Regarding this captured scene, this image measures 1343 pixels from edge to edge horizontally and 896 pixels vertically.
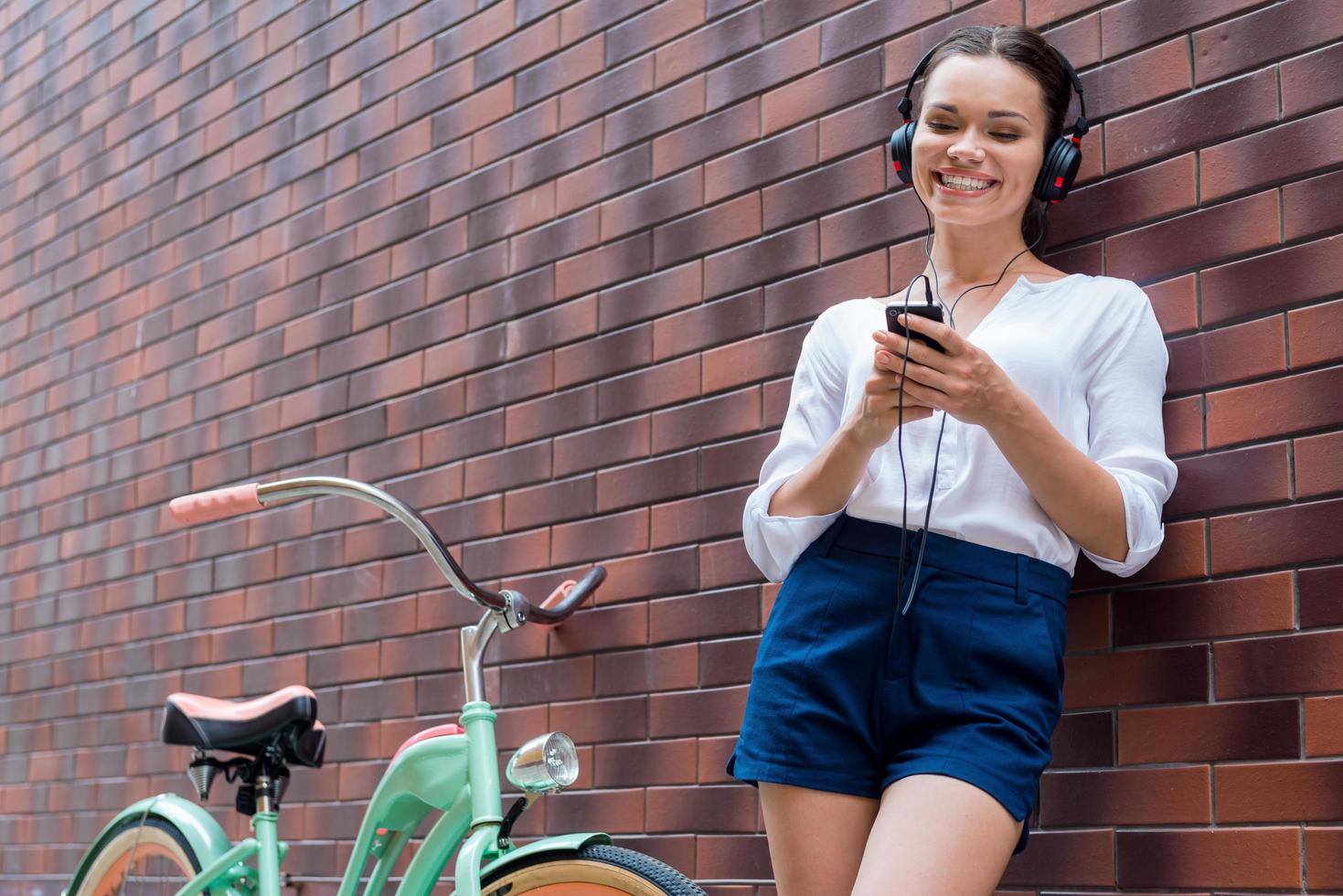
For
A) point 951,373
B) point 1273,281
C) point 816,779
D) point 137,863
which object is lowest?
point 137,863

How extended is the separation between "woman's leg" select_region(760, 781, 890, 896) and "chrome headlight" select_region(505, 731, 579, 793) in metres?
0.38

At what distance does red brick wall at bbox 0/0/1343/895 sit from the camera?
219 cm

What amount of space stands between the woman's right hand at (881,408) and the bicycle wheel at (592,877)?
0.65 m

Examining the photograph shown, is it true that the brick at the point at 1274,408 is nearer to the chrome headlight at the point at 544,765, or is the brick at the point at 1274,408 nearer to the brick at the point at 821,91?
the brick at the point at 821,91

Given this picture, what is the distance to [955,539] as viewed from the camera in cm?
207

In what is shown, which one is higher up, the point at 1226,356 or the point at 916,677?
the point at 1226,356

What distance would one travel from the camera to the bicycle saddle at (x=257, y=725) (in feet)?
9.71

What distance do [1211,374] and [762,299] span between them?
93 cm

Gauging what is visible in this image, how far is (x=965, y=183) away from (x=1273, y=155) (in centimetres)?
43

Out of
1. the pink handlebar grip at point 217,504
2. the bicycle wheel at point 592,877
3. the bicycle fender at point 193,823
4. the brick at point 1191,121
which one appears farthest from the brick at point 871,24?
the bicycle fender at point 193,823

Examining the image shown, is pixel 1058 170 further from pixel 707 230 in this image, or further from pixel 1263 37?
pixel 707 230

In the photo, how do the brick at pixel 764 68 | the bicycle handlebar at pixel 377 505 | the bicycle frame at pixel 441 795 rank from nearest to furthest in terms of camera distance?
1. the bicycle frame at pixel 441 795
2. the bicycle handlebar at pixel 377 505
3. the brick at pixel 764 68

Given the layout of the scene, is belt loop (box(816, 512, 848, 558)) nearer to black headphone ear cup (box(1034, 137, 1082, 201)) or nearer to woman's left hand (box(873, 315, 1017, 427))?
woman's left hand (box(873, 315, 1017, 427))

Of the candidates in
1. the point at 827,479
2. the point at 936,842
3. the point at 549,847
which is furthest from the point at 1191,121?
the point at 549,847
